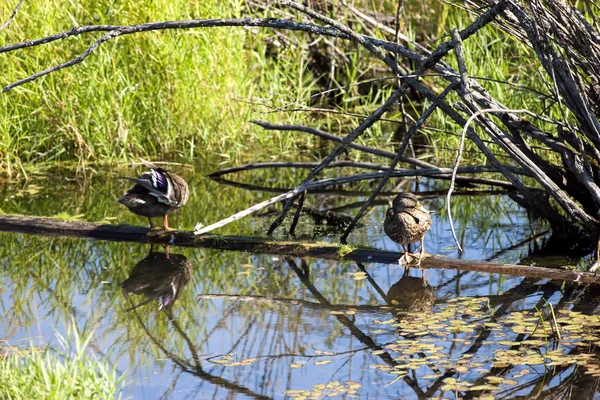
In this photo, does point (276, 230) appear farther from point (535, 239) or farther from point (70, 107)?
point (70, 107)

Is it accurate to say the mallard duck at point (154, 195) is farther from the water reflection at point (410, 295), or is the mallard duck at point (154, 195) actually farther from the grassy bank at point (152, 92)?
the grassy bank at point (152, 92)

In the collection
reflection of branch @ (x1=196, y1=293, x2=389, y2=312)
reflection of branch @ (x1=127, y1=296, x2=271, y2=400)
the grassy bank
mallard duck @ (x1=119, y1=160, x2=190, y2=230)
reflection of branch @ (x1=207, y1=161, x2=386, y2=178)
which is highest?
the grassy bank

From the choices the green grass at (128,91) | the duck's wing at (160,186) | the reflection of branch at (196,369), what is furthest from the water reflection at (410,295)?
the green grass at (128,91)

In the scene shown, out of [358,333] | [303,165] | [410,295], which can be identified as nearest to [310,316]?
[358,333]

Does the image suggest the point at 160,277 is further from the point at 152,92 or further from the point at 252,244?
the point at 152,92

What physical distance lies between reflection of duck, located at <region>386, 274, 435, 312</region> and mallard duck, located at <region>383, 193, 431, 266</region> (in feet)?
0.55

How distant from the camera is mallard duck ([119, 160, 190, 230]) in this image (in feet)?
22.2

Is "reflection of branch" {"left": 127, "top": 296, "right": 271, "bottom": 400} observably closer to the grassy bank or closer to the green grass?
the green grass

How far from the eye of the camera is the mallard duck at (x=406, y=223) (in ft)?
20.0

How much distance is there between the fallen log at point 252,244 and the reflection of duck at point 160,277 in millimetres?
169

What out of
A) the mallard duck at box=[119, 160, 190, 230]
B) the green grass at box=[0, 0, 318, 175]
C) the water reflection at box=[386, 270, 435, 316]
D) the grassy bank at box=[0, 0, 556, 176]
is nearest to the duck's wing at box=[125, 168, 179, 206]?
the mallard duck at box=[119, 160, 190, 230]

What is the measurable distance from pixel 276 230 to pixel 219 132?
3.38 metres

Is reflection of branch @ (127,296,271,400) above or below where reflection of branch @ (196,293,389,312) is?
below

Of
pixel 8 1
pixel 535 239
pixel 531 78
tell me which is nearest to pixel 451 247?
pixel 535 239
